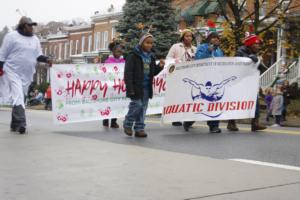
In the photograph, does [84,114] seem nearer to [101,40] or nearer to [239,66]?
[239,66]

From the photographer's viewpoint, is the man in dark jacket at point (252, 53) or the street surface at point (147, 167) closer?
the street surface at point (147, 167)

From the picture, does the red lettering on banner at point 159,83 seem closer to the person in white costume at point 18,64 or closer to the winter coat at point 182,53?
the winter coat at point 182,53

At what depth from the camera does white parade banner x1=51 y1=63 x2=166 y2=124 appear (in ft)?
34.8

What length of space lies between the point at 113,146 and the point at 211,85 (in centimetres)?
341

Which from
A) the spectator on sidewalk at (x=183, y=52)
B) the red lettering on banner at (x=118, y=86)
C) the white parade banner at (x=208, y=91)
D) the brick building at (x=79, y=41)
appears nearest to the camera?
the white parade banner at (x=208, y=91)

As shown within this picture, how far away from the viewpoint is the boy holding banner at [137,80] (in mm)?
9266

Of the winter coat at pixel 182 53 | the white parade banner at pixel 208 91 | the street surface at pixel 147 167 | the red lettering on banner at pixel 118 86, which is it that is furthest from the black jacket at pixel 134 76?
the red lettering on banner at pixel 118 86

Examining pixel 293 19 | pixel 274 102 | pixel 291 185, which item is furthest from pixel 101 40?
pixel 291 185

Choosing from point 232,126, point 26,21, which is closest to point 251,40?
point 232,126

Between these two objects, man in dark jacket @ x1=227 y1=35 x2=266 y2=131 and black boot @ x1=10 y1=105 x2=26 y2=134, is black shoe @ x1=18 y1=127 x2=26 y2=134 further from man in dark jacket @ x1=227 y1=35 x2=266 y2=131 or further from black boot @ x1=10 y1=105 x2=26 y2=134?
man in dark jacket @ x1=227 y1=35 x2=266 y2=131

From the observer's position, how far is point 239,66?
35.8 feet

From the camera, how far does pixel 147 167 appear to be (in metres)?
5.91

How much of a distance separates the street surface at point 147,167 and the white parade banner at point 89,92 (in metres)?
1.48

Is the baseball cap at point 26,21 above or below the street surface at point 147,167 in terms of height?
above
